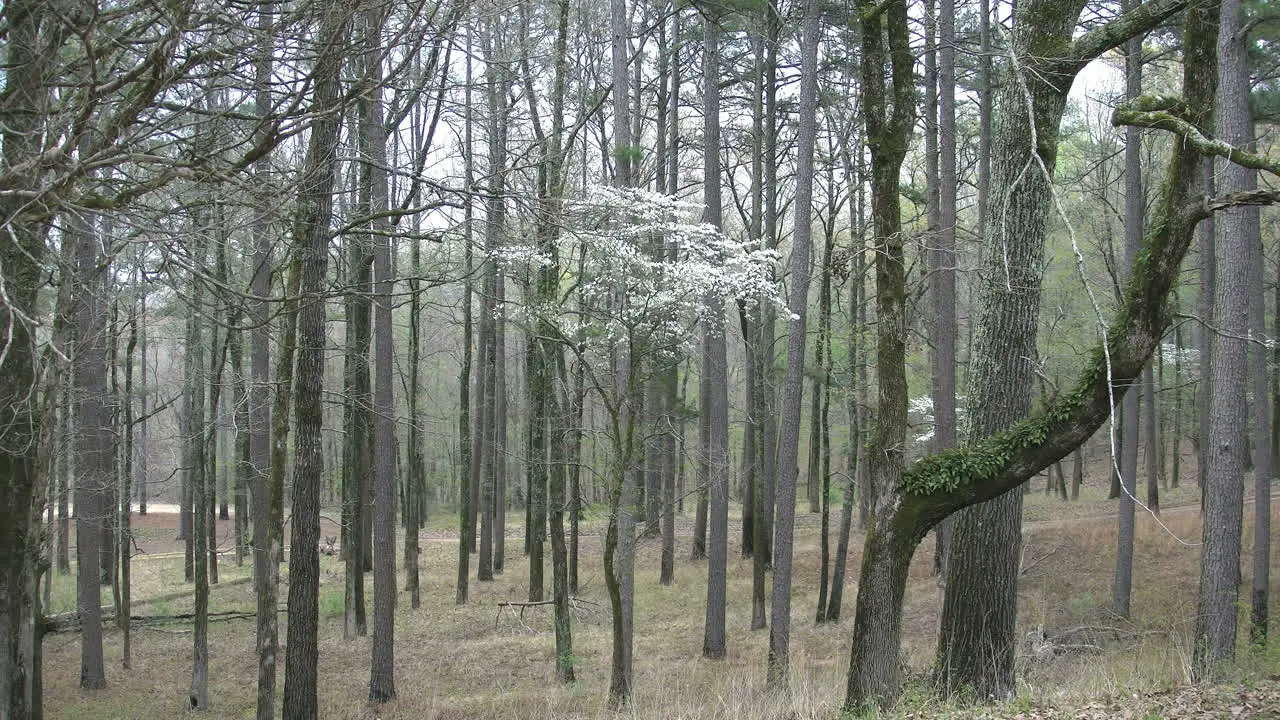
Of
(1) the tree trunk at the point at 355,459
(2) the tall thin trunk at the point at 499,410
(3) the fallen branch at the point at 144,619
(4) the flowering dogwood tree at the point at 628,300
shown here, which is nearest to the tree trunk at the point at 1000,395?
(4) the flowering dogwood tree at the point at 628,300

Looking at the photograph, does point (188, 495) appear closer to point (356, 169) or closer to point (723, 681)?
point (356, 169)

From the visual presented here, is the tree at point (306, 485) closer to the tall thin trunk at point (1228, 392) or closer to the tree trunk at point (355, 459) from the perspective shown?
the tree trunk at point (355, 459)

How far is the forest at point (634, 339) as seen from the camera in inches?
210

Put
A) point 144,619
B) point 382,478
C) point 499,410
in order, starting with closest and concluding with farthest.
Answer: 1. point 382,478
2. point 144,619
3. point 499,410

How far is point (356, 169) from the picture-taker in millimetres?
15375

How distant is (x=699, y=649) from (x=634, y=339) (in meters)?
6.97

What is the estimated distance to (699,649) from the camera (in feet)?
49.6

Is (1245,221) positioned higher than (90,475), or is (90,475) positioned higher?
(1245,221)

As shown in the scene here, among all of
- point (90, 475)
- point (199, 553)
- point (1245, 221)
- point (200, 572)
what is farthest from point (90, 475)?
point (1245, 221)

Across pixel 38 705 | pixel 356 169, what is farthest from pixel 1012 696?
pixel 356 169

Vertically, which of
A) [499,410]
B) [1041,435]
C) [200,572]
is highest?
[1041,435]

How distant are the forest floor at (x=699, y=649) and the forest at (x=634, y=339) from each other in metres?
0.11

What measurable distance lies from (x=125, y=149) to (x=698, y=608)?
53.3ft

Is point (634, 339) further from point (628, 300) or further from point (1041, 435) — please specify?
point (1041, 435)
